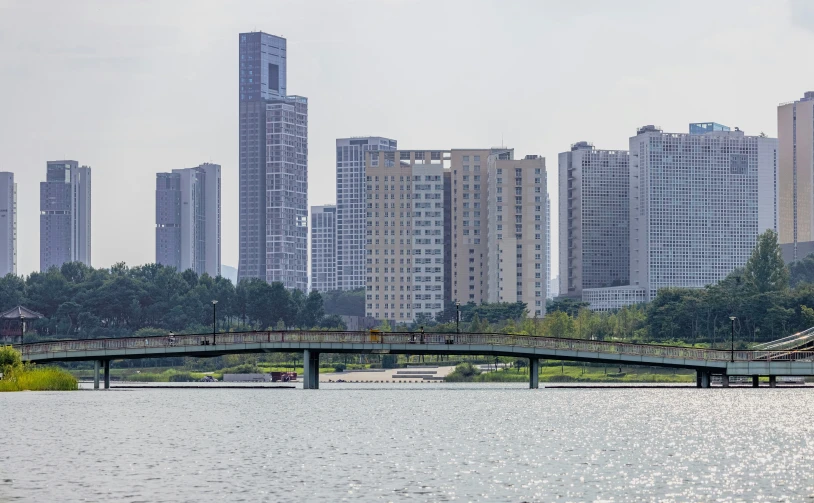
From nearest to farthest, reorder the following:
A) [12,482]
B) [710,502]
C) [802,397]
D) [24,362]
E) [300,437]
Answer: [710,502] < [12,482] < [300,437] < [802,397] < [24,362]

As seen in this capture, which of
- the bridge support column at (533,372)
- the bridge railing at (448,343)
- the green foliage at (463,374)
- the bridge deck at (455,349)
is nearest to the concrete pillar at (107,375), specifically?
the bridge railing at (448,343)

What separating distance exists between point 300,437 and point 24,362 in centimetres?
6154

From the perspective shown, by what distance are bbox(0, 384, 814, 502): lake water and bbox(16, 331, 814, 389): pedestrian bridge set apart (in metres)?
20.2

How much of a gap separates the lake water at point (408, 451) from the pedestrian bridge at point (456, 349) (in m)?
20.2

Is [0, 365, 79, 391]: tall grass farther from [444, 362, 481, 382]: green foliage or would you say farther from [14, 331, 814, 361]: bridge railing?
[444, 362, 481, 382]: green foliage

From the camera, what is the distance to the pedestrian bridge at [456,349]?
389 feet

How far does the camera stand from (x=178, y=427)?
240 ft

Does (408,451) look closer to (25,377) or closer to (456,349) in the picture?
(456,349)

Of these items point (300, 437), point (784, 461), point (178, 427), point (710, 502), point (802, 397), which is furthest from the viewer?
point (802, 397)

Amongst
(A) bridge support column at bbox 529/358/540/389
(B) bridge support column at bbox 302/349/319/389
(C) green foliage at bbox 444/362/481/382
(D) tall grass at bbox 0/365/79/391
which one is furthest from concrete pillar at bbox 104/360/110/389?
(C) green foliage at bbox 444/362/481/382

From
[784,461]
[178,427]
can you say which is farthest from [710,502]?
[178,427]

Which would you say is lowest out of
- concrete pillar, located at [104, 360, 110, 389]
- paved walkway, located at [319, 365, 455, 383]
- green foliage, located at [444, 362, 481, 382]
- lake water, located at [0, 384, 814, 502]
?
paved walkway, located at [319, 365, 455, 383]

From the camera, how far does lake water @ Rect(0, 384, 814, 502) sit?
44.7 m

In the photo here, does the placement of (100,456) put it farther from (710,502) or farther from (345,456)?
(710,502)
